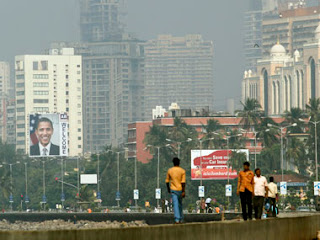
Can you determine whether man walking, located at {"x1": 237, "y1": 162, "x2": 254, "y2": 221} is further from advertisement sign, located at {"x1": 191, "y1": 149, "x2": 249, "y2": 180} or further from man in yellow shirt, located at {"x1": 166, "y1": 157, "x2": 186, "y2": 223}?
advertisement sign, located at {"x1": 191, "y1": 149, "x2": 249, "y2": 180}

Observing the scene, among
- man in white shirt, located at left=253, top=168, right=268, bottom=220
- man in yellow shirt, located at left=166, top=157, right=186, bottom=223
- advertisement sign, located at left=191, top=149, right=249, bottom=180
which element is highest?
man in yellow shirt, located at left=166, top=157, right=186, bottom=223

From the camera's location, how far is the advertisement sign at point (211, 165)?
604ft

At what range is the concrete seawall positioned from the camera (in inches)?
955

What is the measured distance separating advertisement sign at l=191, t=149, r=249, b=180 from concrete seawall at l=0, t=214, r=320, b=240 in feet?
471

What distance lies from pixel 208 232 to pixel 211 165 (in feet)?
513

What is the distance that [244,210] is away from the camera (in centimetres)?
3791

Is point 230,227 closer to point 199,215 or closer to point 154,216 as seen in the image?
point 199,215

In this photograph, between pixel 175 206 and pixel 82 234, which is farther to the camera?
pixel 175 206

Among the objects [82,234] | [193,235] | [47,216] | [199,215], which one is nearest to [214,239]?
[193,235]

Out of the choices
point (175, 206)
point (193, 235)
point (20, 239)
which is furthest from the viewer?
point (175, 206)

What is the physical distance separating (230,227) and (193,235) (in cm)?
241

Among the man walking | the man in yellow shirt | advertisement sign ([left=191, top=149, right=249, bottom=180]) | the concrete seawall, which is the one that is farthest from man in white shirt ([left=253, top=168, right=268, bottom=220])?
advertisement sign ([left=191, top=149, right=249, bottom=180])

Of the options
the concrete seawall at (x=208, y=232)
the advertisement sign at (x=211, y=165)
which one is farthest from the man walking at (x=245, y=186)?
the advertisement sign at (x=211, y=165)

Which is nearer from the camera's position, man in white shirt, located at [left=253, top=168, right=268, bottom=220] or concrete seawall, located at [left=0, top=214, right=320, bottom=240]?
concrete seawall, located at [left=0, top=214, right=320, bottom=240]
